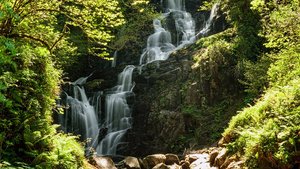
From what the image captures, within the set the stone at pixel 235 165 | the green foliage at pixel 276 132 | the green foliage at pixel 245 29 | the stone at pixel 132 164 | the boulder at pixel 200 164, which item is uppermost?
the green foliage at pixel 245 29

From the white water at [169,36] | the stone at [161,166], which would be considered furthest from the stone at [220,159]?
the white water at [169,36]

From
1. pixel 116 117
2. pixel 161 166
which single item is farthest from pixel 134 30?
pixel 161 166

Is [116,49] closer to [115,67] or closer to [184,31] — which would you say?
[115,67]

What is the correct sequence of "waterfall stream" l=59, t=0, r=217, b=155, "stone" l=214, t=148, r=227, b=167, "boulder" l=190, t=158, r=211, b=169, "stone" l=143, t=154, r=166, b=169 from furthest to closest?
"waterfall stream" l=59, t=0, r=217, b=155 → "stone" l=143, t=154, r=166, b=169 → "boulder" l=190, t=158, r=211, b=169 → "stone" l=214, t=148, r=227, b=167

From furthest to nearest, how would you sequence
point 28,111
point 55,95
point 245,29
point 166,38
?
point 166,38, point 245,29, point 55,95, point 28,111

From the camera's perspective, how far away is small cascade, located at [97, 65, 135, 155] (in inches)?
789

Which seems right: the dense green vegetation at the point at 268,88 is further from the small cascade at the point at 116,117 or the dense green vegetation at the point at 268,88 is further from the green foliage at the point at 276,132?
the small cascade at the point at 116,117

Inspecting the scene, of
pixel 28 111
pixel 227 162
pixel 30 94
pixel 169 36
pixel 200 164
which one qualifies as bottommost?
pixel 200 164

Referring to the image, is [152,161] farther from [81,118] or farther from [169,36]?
[169,36]

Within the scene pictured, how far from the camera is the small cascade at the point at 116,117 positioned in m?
20.0

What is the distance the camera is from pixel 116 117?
21.7 metres

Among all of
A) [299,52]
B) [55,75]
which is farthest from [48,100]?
[299,52]

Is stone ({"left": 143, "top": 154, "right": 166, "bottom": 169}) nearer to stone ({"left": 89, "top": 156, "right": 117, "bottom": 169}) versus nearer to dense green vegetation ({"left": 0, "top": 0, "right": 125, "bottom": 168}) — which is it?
stone ({"left": 89, "top": 156, "right": 117, "bottom": 169})

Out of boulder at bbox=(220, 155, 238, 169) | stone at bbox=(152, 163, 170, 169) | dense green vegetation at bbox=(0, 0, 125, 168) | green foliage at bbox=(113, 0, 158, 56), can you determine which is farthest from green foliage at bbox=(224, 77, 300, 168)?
green foliage at bbox=(113, 0, 158, 56)
